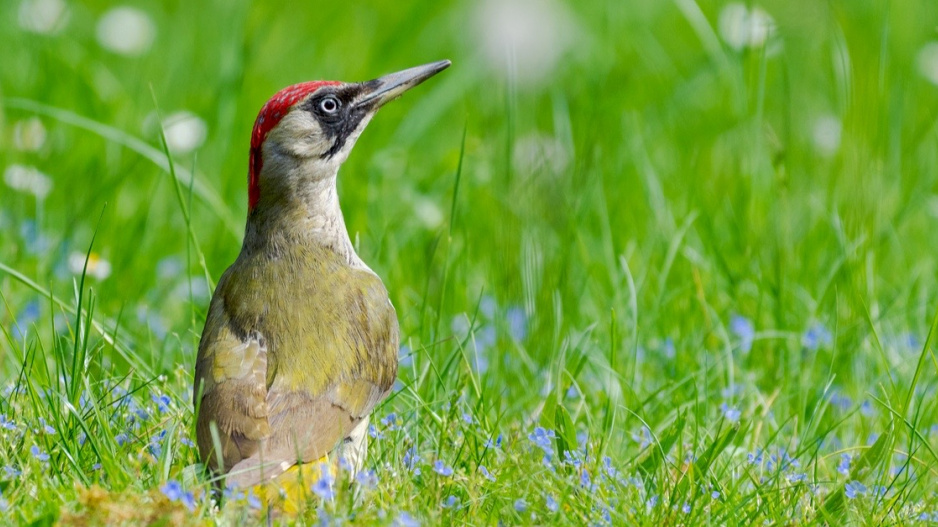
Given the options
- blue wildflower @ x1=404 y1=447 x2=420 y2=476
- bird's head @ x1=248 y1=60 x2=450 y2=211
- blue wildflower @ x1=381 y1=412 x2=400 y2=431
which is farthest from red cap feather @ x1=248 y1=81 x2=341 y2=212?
blue wildflower @ x1=404 y1=447 x2=420 y2=476

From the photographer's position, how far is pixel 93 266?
214 inches

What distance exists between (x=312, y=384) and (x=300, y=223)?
2.16 feet

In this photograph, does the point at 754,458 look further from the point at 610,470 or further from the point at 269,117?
the point at 269,117

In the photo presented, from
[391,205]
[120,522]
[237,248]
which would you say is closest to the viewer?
[120,522]

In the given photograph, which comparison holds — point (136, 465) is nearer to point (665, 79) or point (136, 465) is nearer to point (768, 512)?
point (768, 512)

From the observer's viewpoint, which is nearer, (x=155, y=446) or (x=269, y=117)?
(x=155, y=446)

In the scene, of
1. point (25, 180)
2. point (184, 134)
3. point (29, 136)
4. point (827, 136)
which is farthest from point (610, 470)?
point (827, 136)

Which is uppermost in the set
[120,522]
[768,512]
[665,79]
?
[665,79]

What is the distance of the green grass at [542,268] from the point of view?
3.67 meters

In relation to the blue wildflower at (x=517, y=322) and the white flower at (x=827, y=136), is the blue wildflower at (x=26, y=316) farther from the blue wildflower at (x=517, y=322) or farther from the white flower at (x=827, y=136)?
the white flower at (x=827, y=136)

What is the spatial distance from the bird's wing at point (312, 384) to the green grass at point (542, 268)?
6.7 inches

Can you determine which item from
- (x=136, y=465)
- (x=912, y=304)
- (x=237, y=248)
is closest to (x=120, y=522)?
(x=136, y=465)

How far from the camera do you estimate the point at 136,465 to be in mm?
3361

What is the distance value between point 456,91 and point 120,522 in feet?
15.7
